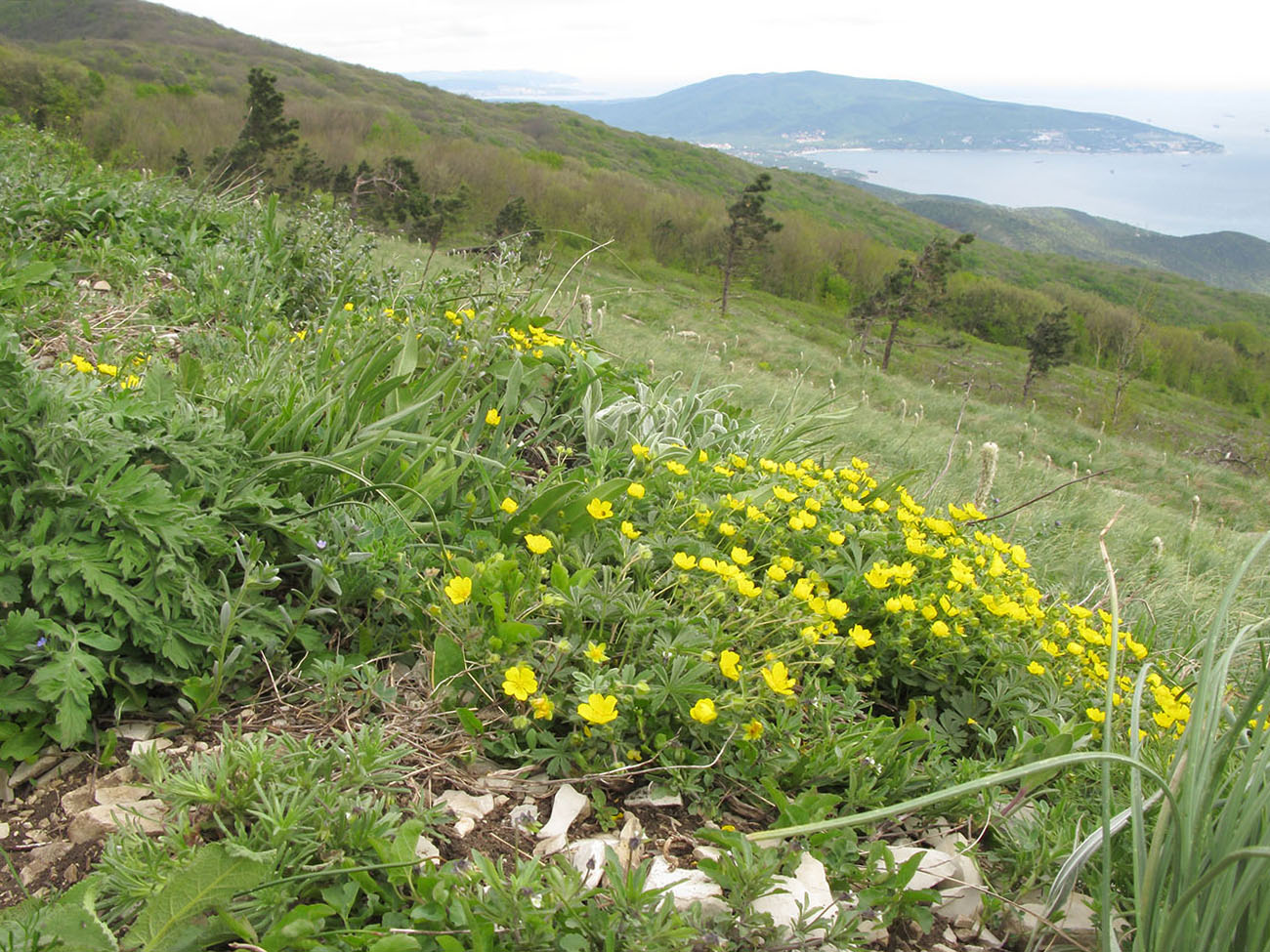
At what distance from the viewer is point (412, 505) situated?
228 centimetres

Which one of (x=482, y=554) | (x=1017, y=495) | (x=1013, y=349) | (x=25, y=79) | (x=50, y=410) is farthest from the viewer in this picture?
(x=1013, y=349)

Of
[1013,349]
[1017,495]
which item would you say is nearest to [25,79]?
[1017,495]

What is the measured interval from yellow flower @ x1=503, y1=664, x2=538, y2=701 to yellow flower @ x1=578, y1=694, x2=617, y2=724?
5.8 inches

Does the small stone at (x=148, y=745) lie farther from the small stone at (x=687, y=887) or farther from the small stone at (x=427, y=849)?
the small stone at (x=687, y=887)

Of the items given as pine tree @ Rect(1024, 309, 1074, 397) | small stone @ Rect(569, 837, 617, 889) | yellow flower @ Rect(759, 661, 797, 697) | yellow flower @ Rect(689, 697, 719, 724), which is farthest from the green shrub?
pine tree @ Rect(1024, 309, 1074, 397)

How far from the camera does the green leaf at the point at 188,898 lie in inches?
46.4

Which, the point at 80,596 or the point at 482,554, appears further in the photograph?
the point at 482,554

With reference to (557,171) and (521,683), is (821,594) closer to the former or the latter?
(521,683)

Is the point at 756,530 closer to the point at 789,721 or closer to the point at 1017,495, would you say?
the point at 789,721

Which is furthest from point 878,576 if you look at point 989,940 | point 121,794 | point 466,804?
point 121,794

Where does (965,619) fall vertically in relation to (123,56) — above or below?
below

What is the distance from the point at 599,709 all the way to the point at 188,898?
0.75 m

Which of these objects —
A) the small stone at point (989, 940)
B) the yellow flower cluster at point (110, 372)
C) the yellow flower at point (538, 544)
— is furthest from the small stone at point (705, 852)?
the yellow flower cluster at point (110, 372)

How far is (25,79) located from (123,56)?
51785 mm
